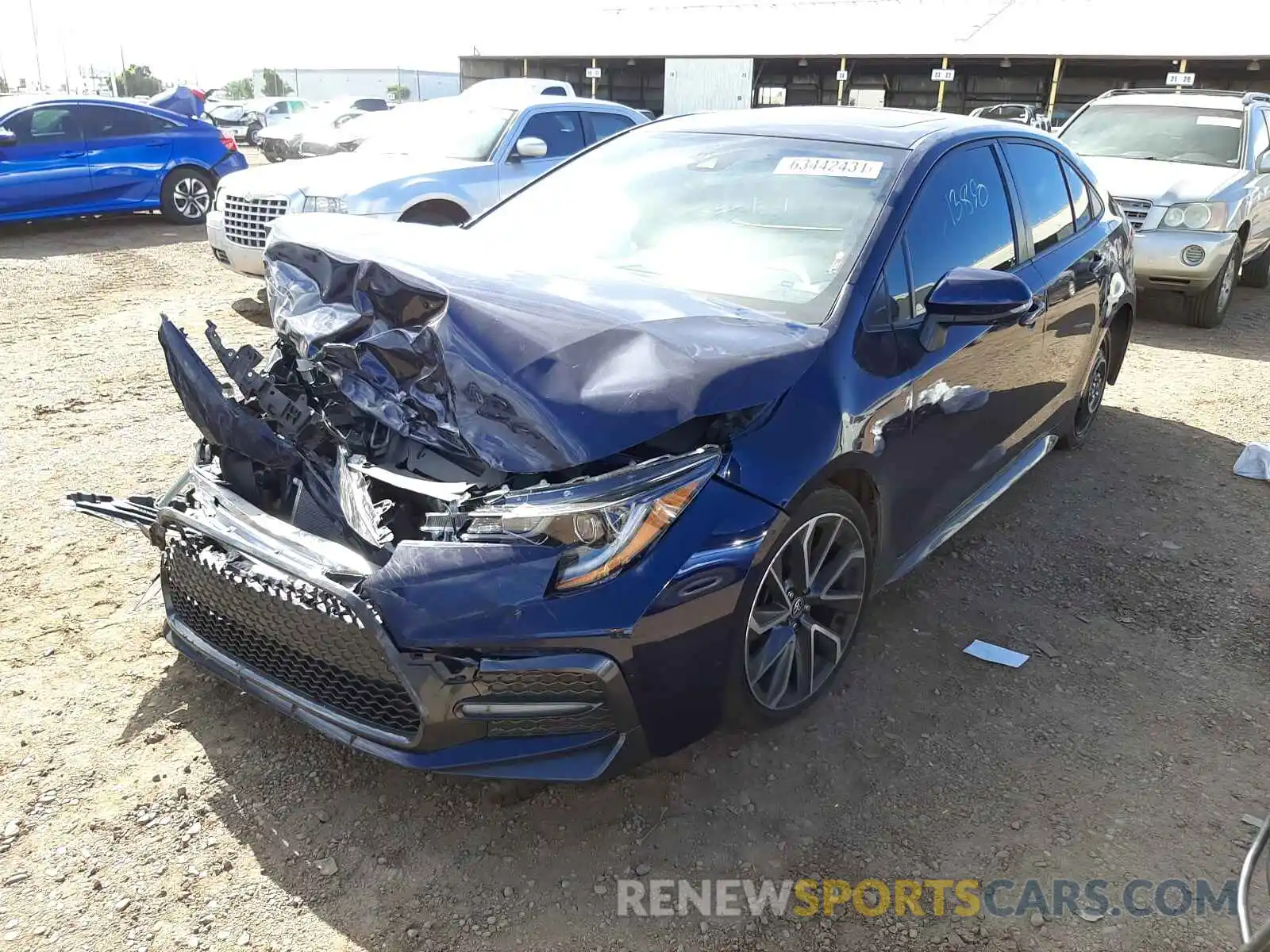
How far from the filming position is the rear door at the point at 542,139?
26.0 ft

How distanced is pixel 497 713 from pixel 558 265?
1.57 meters

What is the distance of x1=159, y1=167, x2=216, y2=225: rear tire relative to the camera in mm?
11586

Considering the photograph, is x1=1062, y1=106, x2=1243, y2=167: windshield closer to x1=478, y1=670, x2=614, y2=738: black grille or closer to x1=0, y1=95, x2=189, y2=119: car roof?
x1=478, y1=670, x2=614, y2=738: black grille

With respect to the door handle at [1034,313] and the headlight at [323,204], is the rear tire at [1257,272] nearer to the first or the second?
the door handle at [1034,313]

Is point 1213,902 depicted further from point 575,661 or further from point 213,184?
point 213,184

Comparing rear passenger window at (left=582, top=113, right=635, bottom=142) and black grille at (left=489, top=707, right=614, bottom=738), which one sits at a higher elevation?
rear passenger window at (left=582, top=113, right=635, bottom=142)

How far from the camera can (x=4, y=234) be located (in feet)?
35.7

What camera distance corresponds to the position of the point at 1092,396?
5.25 metres

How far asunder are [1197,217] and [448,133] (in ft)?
20.3

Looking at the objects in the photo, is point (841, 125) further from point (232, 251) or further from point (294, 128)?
point (294, 128)

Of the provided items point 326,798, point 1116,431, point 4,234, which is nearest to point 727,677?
point 326,798

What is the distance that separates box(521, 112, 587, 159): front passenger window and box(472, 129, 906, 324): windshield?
4.92m

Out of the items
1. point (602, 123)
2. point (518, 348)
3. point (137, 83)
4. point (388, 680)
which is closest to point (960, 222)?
point (518, 348)

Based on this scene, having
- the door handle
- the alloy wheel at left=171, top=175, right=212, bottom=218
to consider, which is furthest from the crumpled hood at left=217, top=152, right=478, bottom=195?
the door handle
